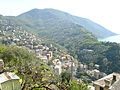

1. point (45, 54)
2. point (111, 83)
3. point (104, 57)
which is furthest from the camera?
point (45, 54)

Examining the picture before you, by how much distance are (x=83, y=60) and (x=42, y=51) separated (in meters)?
17.6

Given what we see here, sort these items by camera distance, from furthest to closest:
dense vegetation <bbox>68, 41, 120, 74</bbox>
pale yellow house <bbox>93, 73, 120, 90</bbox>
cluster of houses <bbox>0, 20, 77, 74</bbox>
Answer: dense vegetation <bbox>68, 41, 120, 74</bbox> < cluster of houses <bbox>0, 20, 77, 74</bbox> < pale yellow house <bbox>93, 73, 120, 90</bbox>

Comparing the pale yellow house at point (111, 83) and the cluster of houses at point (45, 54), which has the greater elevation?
the pale yellow house at point (111, 83)

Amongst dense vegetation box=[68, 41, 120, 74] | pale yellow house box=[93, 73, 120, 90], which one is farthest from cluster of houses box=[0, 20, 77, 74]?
pale yellow house box=[93, 73, 120, 90]

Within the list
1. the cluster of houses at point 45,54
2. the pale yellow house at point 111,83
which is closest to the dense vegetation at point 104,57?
the cluster of houses at point 45,54

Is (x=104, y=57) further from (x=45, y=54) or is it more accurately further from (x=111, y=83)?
(x=111, y=83)

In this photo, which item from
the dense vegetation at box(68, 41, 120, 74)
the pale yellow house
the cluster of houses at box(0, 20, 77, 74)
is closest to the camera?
the pale yellow house

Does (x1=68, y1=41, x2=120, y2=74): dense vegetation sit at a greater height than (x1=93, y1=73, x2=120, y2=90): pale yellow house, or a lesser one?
lesser

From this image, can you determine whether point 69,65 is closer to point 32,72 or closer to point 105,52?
point 105,52

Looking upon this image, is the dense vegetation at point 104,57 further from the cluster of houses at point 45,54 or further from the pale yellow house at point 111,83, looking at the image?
the pale yellow house at point 111,83

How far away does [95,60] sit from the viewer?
68.3m

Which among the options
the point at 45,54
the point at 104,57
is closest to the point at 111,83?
the point at 104,57

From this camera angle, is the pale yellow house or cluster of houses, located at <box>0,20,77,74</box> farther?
cluster of houses, located at <box>0,20,77,74</box>

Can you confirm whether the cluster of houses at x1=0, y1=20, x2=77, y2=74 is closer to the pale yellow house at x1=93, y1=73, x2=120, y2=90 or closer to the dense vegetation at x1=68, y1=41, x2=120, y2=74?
the dense vegetation at x1=68, y1=41, x2=120, y2=74
